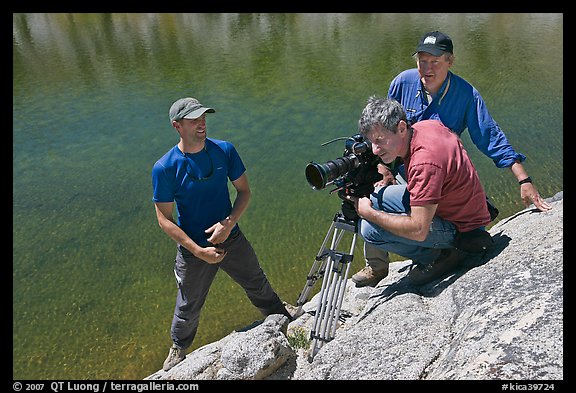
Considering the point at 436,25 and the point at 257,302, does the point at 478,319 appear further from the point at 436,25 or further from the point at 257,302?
the point at 436,25

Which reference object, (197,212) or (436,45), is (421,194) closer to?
(436,45)

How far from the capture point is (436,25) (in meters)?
20.9

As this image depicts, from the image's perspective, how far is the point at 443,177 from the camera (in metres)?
3.36

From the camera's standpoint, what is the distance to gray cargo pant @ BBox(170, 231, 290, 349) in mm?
4609

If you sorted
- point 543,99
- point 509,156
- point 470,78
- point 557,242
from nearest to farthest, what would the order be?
1. point 557,242
2. point 509,156
3. point 543,99
4. point 470,78

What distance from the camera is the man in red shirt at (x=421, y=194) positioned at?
333cm

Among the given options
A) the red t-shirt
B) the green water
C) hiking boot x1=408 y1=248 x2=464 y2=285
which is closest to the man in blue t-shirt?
the green water

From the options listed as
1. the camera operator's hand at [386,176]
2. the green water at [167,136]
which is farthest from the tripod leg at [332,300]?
the green water at [167,136]

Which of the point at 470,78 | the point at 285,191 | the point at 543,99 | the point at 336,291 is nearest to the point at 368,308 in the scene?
the point at 336,291

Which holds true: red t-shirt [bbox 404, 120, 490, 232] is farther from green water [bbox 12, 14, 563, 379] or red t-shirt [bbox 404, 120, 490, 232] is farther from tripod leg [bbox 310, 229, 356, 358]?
green water [bbox 12, 14, 563, 379]

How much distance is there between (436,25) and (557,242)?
19.4 metres

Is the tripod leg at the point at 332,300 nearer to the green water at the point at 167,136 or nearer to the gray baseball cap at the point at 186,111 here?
the gray baseball cap at the point at 186,111

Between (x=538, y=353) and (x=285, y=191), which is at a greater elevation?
(x=538, y=353)

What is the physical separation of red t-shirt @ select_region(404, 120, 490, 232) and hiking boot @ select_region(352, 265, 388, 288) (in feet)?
4.67
